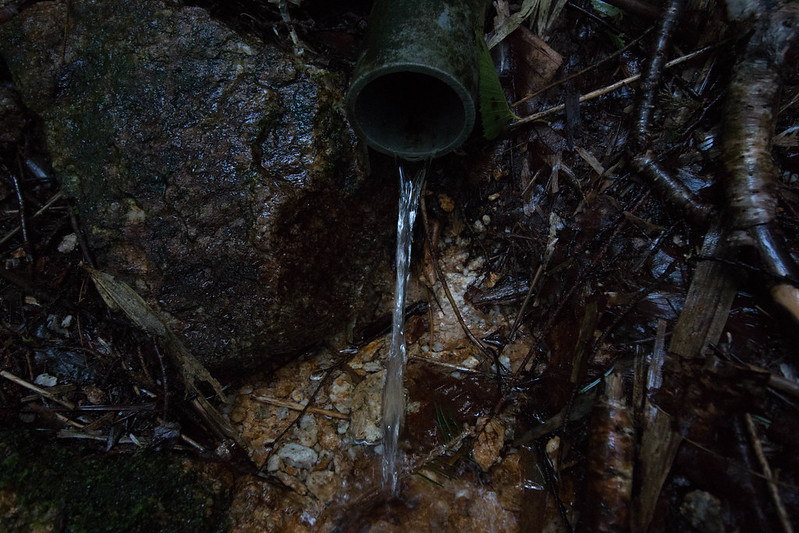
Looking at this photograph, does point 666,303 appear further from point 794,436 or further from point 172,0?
point 172,0

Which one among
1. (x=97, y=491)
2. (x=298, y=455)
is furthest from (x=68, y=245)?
(x=298, y=455)

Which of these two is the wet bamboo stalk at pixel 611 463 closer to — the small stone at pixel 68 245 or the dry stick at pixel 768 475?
the dry stick at pixel 768 475

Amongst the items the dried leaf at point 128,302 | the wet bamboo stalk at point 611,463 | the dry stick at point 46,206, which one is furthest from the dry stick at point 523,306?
the dry stick at point 46,206

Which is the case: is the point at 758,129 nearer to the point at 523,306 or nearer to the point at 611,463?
the point at 523,306

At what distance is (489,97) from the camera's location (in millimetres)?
2145

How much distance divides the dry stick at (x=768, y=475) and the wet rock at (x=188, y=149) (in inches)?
75.0

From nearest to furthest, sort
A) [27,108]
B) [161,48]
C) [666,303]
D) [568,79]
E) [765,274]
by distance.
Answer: [765,274], [666,303], [161,48], [27,108], [568,79]

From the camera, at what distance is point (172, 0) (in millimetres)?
2131

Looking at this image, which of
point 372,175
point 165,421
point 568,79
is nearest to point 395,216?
point 372,175

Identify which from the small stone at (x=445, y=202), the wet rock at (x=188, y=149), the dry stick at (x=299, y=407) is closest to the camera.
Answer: the wet rock at (x=188, y=149)

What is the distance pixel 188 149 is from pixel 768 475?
2589mm

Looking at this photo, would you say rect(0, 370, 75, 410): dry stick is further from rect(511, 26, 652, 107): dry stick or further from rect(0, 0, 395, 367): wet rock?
rect(511, 26, 652, 107): dry stick

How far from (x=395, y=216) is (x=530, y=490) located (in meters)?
1.53

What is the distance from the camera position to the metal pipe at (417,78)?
5.97 ft
